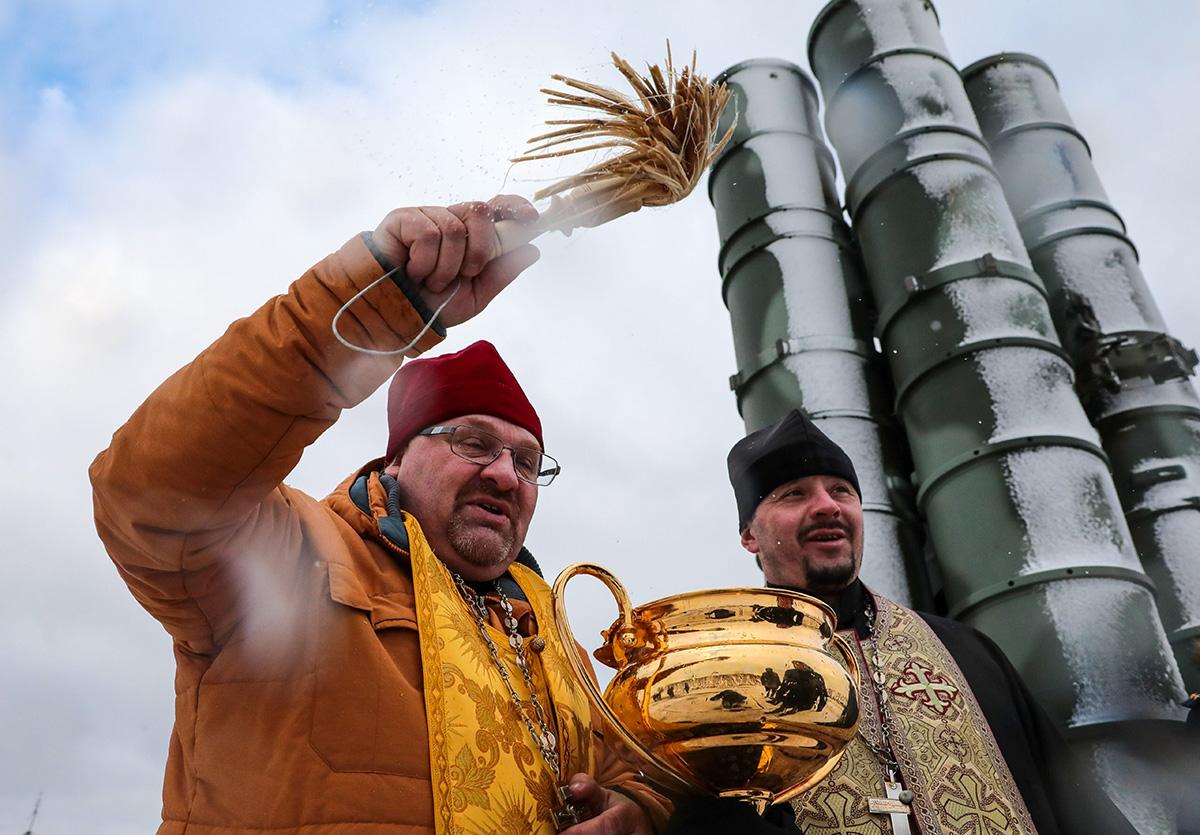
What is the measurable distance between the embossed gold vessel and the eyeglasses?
65cm

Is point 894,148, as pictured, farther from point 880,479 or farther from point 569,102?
point 569,102

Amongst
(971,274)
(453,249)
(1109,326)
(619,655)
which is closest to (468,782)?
(619,655)

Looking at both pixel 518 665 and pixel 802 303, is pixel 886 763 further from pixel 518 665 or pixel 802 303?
pixel 802 303

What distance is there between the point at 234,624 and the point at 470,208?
849mm

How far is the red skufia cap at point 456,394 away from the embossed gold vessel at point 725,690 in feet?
2.65

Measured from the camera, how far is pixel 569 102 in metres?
1.66

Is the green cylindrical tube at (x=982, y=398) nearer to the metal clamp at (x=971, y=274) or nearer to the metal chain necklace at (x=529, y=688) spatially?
the metal clamp at (x=971, y=274)

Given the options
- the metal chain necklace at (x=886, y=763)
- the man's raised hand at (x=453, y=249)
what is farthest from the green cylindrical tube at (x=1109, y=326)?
the man's raised hand at (x=453, y=249)

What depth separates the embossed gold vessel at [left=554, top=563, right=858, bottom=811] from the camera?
4.82ft

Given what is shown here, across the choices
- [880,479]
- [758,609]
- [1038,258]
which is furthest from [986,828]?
[1038,258]

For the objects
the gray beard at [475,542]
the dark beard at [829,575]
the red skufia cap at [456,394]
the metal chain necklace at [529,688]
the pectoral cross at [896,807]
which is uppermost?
the red skufia cap at [456,394]

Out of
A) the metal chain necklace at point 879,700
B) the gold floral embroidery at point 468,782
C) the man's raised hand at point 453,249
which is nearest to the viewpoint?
the man's raised hand at point 453,249

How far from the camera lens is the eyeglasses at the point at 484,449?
2.19 metres

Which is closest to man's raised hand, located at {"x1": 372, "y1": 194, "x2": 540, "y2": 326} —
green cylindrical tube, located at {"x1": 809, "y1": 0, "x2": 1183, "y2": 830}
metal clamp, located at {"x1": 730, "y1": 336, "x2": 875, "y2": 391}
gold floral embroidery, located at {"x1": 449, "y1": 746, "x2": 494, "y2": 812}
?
gold floral embroidery, located at {"x1": 449, "y1": 746, "x2": 494, "y2": 812}
